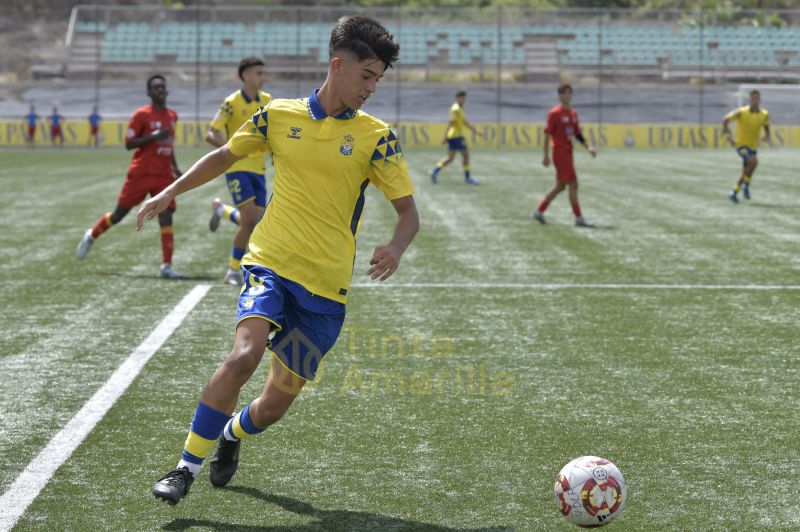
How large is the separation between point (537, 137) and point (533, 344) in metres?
38.2

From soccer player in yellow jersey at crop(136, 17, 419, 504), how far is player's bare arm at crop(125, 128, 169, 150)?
6.58m

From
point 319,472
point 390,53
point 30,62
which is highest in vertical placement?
point 30,62

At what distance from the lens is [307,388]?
6.90 m

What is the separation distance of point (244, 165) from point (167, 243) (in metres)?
1.43

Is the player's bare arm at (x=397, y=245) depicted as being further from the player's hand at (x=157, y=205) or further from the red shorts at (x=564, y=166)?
the red shorts at (x=564, y=166)

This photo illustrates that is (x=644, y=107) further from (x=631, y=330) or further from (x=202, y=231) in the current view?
(x=631, y=330)

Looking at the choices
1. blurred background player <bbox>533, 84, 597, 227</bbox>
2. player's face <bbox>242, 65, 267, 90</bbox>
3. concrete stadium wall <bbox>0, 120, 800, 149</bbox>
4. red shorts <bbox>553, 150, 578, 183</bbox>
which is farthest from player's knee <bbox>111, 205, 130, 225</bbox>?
concrete stadium wall <bbox>0, 120, 800, 149</bbox>

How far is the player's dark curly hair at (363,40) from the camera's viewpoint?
4727mm

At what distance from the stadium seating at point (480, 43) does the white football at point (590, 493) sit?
45958 millimetres

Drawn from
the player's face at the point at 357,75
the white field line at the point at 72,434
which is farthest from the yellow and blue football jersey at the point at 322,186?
the white field line at the point at 72,434

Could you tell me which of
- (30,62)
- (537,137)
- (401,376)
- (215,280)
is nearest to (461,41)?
(537,137)

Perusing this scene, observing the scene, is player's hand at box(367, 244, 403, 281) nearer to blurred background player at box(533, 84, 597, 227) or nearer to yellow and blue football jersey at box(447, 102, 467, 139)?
blurred background player at box(533, 84, 597, 227)

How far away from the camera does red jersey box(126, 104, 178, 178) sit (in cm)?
1145

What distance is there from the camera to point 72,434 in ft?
18.9
